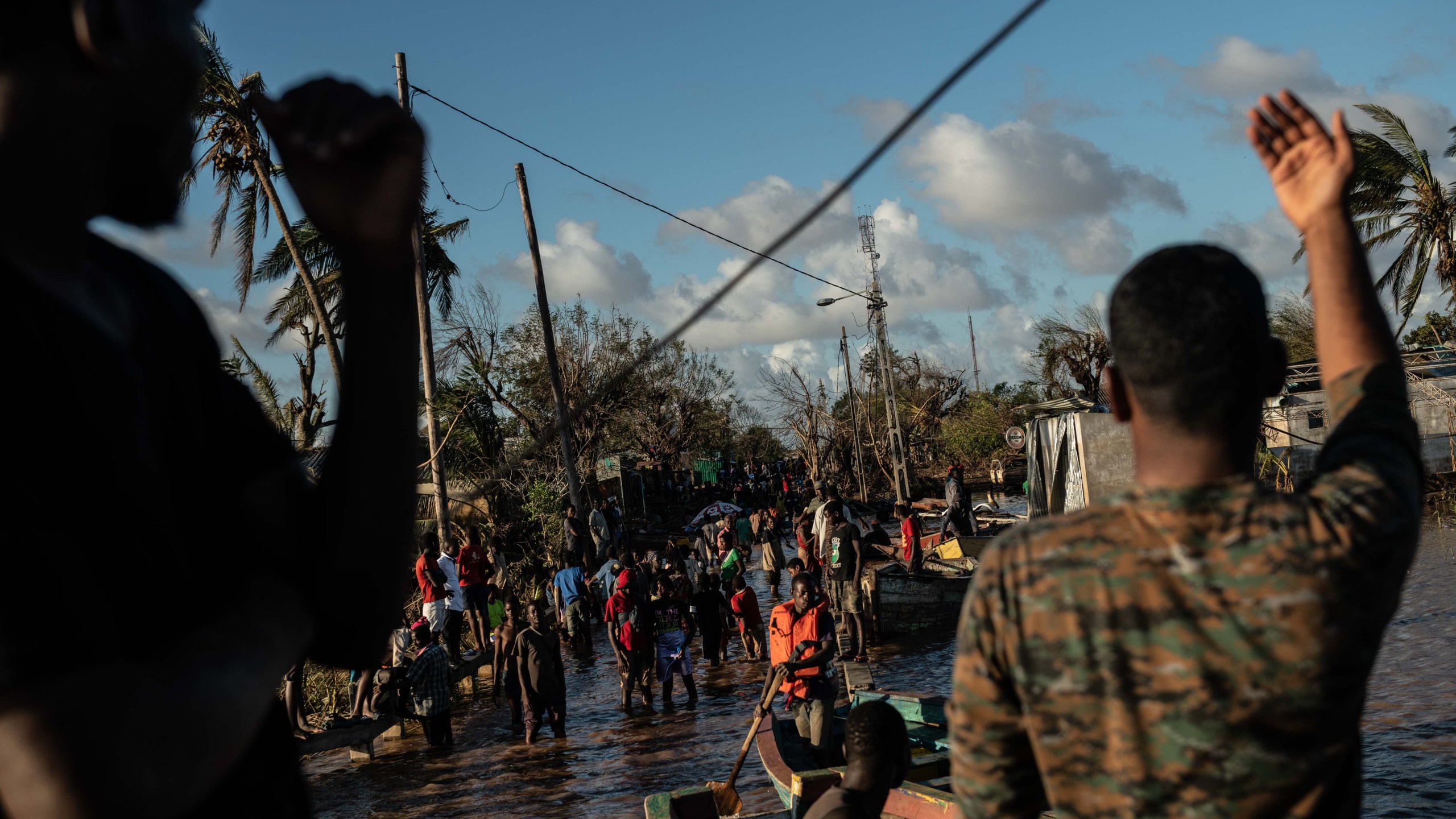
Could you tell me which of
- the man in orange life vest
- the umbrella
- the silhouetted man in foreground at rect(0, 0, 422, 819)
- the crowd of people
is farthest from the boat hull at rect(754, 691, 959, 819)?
the umbrella

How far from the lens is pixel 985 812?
1702mm

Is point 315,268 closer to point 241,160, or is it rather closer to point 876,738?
point 241,160

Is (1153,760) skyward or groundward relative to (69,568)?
groundward

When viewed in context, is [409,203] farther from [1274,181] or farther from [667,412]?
[667,412]

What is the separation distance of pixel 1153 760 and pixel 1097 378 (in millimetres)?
32477

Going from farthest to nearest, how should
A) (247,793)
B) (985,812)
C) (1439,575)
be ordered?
(1439,575)
(985,812)
(247,793)

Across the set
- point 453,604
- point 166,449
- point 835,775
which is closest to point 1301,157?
point 166,449

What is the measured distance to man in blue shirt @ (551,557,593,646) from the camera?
55.7ft

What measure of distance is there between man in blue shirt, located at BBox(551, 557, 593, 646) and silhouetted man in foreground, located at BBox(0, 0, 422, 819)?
16252 millimetres

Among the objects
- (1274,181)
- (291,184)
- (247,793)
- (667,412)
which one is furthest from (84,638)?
(667,412)

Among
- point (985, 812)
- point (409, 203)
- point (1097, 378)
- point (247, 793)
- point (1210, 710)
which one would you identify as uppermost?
point (1097, 378)

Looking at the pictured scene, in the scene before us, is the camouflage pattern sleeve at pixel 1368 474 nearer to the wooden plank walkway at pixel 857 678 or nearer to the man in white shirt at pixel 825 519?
the wooden plank walkway at pixel 857 678

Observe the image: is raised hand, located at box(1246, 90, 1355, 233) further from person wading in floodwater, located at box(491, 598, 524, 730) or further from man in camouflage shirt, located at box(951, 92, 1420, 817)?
person wading in floodwater, located at box(491, 598, 524, 730)

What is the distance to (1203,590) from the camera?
1.56 meters
